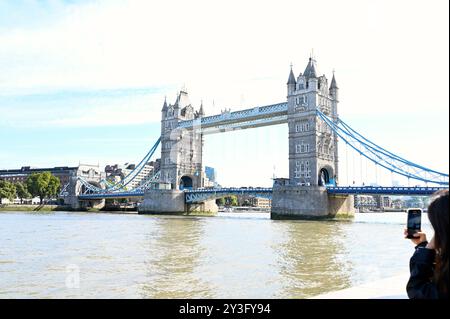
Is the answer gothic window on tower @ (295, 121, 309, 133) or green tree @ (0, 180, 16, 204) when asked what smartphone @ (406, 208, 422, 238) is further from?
green tree @ (0, 180, 16, 204)

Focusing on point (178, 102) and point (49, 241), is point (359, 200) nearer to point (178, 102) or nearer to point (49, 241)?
point (178, 102)

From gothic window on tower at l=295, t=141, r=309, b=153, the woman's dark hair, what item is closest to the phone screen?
the woman's dark hair

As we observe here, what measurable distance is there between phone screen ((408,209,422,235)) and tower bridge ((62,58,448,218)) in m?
32.5

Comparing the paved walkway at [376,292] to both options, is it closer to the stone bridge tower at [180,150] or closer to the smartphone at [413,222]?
the smartphone at [413,222]

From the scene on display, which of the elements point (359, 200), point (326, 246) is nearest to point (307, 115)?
point (326, 246)

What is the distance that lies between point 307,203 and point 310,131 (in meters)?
9.78

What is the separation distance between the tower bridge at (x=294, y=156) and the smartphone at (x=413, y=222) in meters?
32.5

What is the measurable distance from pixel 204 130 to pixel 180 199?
1203 centimetres

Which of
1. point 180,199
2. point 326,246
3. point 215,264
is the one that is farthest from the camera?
point 180,199

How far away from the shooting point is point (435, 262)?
93.0 inches

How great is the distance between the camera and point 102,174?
92.9 meters

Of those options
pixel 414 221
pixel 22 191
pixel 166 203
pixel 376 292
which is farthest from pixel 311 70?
pixel 22 191

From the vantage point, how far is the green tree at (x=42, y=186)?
8069 cm

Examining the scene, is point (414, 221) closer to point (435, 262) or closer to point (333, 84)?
point (435, 262)
